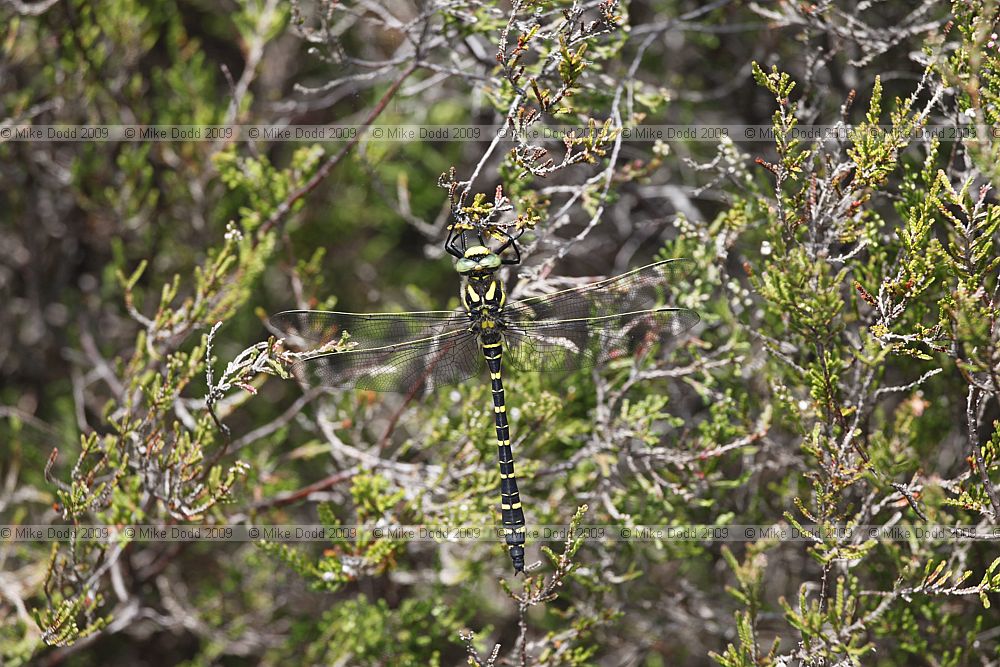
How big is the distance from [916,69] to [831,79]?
34 centimetres

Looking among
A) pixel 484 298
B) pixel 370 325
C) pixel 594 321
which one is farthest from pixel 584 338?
pixel 370 325

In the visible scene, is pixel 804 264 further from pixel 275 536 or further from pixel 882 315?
pixel 275 536

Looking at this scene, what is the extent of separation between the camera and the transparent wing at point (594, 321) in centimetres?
243

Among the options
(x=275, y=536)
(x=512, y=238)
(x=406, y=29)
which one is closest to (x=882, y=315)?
(x=512, y=238)

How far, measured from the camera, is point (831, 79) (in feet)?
10.0

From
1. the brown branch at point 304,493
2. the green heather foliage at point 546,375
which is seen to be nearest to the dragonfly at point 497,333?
the green heather foliage at point 546,375

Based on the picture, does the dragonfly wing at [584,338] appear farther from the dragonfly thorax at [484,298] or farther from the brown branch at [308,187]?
the brown branch at [308,187]

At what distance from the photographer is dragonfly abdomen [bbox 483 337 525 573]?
7.55 ft

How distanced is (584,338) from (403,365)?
1.92 feet

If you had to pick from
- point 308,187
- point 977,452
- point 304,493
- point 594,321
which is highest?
point 308,187

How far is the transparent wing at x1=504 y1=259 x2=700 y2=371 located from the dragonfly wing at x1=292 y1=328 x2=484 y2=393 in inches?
5.8

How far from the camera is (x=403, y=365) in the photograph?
8.34ft

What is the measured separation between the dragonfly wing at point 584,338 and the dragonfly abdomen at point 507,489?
0.14m

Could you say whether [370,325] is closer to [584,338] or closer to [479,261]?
[479,261]
